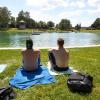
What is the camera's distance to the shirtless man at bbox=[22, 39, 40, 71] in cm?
750

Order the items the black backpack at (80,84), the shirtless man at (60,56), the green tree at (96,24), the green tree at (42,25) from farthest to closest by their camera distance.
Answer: the green tree at (96,24)
the green tree at (42,25)
the shirtless man at (60,56)
the black backpack at (80,84)

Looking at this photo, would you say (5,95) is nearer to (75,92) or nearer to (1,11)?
(75,92)

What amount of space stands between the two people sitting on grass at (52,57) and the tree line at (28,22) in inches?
4116

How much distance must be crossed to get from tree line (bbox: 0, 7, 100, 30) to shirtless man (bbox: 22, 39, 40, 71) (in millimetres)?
104682

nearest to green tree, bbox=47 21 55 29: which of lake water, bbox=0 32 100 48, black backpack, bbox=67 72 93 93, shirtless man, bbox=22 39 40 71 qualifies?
lake water, bbox=0 32 100 48

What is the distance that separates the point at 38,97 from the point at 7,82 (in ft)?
4.95

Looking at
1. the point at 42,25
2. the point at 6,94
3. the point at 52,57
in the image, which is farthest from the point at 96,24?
the point at 6,94

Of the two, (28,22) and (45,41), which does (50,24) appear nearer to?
(28,22)

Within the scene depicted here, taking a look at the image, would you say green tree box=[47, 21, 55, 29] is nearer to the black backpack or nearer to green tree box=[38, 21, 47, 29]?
green tree box=[38, 21, 47, 29]

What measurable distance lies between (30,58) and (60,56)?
1033mm

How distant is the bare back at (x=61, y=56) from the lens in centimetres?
778

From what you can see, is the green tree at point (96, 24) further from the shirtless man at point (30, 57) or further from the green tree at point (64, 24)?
the shirtless man at point (30, 57)

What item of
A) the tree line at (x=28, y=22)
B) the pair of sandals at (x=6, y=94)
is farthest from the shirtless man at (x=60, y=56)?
the tree line at (x=28, y=22)

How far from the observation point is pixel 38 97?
5.61 metres
